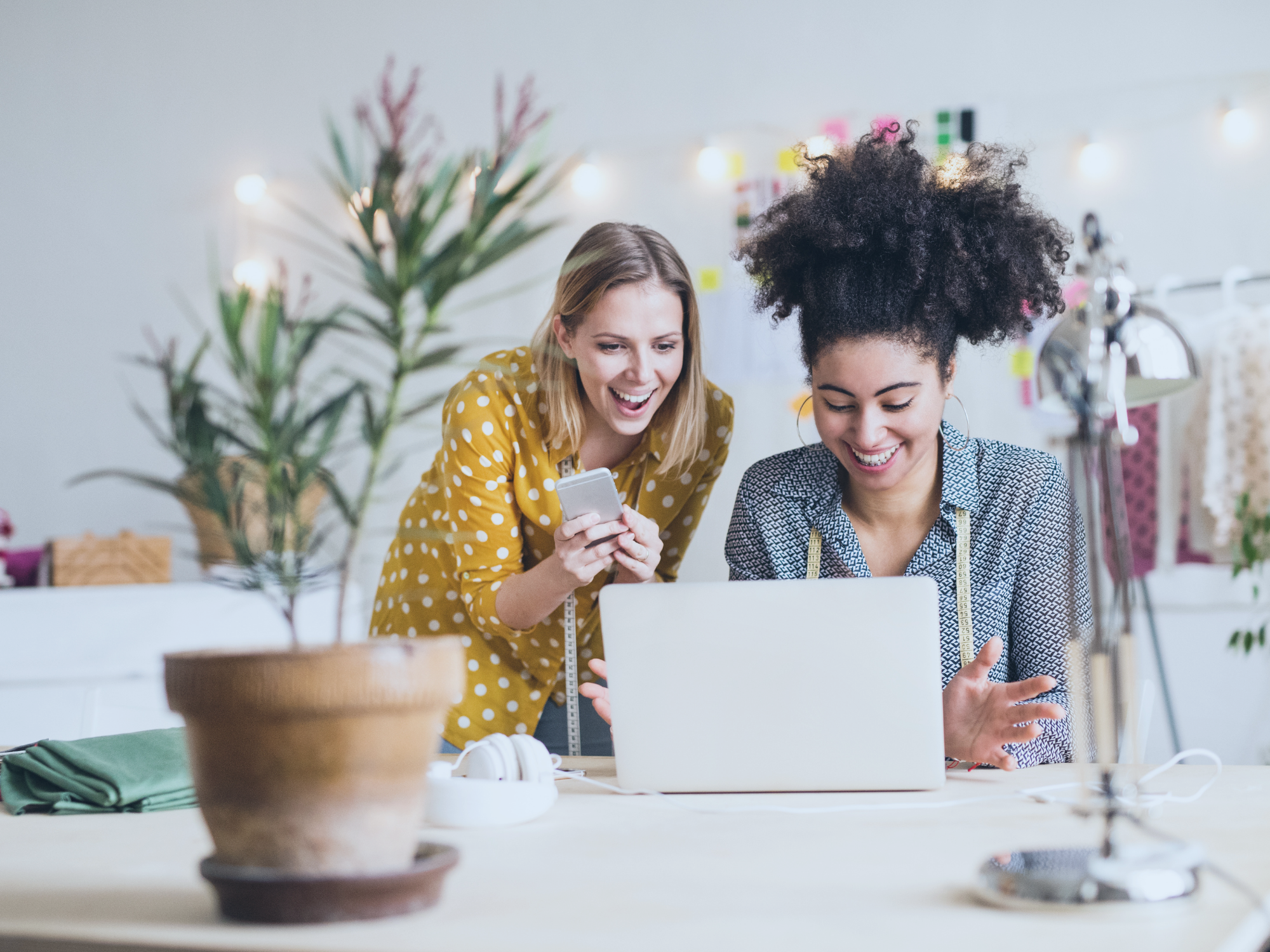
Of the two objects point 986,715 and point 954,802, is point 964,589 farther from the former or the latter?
point 954,802

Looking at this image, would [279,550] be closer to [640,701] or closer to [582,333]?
[640,701]

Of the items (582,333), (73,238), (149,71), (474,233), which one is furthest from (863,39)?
(474,233)

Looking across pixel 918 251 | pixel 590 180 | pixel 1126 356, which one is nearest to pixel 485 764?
pixel 1126 356

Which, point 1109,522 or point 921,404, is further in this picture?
point 921,404

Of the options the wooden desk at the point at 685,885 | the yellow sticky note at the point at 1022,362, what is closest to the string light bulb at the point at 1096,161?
the yellow sticky note at the point at 1022,362

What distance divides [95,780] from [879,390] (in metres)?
0.99

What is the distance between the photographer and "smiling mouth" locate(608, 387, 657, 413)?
1.66 metres

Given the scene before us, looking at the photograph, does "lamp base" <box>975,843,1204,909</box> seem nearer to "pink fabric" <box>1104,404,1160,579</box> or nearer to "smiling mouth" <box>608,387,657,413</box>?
"smiling mouth" <box>608,387,657,413</box>

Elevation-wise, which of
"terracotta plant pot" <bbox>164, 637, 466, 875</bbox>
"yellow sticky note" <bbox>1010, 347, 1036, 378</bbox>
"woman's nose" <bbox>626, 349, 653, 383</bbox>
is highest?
"yellow sticky note" <bbox>1010, 347, 1036, 378</bbox>

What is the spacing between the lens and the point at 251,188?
372cm

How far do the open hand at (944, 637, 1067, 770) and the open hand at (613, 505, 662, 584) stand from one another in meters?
0.45

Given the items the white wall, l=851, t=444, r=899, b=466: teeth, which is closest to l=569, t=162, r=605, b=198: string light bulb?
the white wall

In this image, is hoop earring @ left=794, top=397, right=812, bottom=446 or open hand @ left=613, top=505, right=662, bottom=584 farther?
hoop earring @ left=794, top=397, right=812, bottom=446

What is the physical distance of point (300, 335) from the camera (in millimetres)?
686
